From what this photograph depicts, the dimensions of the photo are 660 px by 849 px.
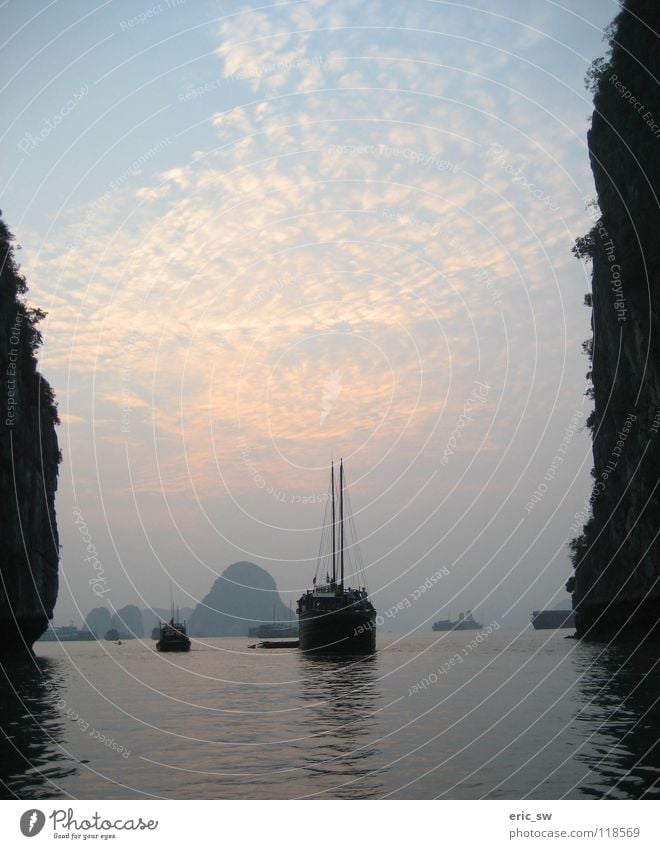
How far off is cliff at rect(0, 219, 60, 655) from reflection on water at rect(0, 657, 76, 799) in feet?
67.5

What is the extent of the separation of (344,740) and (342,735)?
3.48ft

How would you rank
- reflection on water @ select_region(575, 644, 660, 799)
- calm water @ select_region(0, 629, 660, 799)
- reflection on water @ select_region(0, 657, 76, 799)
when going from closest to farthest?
reflection on water @ select_region(575, 644, 660, 799) < calm water @ select_region(0, 629, 660, 799) < reflection on water @ select_region(0, 657, 76, 799)

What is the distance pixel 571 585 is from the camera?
9775 centimetres

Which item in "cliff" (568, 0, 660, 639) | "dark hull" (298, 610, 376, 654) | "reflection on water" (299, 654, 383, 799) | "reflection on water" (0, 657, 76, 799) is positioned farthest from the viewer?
"dark hull" (298, 610, 376, 654)

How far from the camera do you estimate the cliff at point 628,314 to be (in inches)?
2252

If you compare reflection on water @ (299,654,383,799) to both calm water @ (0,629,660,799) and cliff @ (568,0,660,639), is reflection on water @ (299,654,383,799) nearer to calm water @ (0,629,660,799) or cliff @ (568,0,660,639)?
calm water @ (0,629,660,799)

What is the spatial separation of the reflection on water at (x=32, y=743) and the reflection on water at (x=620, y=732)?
11.5 meters

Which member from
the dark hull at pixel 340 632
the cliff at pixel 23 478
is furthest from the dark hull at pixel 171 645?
the dark hull at pixel 340 632

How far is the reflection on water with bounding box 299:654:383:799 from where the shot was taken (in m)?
17.6

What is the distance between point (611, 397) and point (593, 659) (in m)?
25.2

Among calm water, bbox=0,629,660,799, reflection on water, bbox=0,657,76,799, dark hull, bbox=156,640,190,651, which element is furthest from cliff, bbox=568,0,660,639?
dark hull, bbox=156,640,190,651

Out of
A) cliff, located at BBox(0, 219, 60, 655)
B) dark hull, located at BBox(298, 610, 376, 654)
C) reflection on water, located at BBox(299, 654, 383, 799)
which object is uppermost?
cliff, located at BBox(0, 219, 60, 655)

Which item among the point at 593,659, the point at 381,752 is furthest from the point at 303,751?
the point at 593,659
